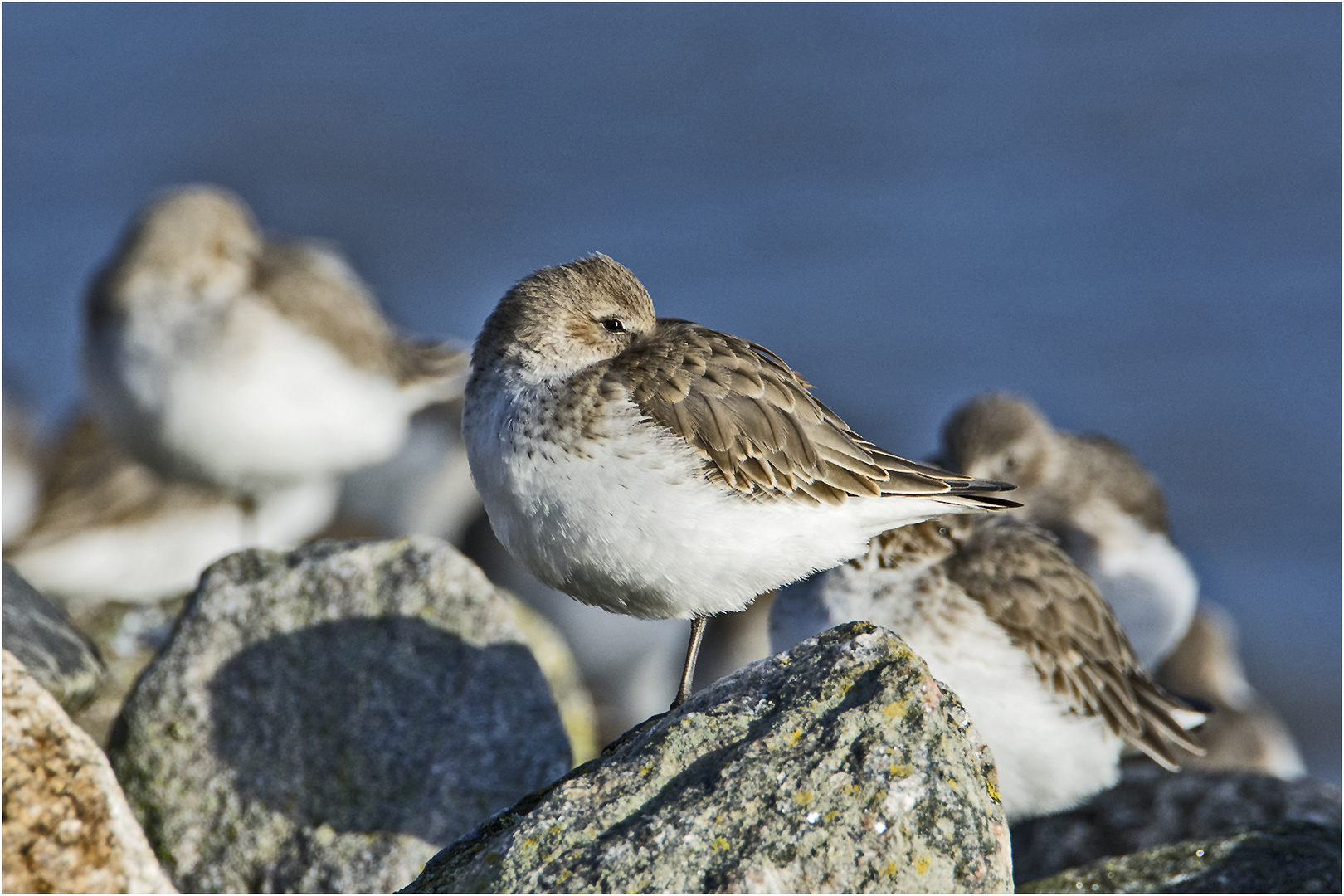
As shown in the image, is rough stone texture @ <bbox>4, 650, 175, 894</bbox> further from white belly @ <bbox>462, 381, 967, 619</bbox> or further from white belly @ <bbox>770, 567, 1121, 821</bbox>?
white belly @ <bbox>770, 567, 1121, 821</bbox>

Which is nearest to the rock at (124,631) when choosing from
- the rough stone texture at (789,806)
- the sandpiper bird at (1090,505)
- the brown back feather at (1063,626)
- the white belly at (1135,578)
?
the rough stone texture at (789,806)

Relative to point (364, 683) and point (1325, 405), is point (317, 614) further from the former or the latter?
point (1325, 405)

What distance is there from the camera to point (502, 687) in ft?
18.2

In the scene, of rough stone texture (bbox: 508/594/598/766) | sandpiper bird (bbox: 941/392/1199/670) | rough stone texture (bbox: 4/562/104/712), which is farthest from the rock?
sandpiper bird (bbox: 941/392/1199/670)

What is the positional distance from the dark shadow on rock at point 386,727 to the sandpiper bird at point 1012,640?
61.0 inches

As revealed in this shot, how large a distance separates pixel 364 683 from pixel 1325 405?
1471cm

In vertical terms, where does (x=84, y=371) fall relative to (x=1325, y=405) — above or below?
below

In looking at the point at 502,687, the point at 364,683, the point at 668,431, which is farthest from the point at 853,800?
the point at 364,683

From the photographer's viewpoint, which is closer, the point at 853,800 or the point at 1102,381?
the point at 853,800

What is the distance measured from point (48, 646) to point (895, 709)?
12.4 ft

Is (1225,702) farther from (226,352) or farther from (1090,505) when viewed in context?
(226,352)

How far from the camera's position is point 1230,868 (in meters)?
5.31

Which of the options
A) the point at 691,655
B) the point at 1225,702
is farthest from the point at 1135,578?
the point at 691,655

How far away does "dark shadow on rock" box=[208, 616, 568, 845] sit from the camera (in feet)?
17.6
